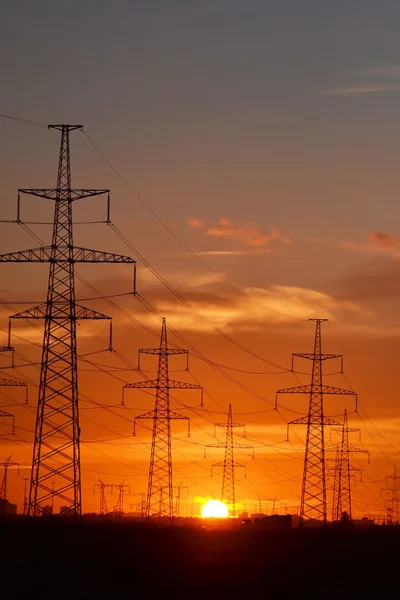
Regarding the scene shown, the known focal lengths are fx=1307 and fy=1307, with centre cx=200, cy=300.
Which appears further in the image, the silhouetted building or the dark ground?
the silhouetted building

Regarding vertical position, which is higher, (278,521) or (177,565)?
(278,521)

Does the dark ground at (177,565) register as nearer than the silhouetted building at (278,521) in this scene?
Yes

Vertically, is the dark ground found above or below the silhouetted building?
below

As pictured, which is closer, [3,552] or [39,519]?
[3,552]

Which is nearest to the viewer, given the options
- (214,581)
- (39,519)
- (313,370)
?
(214,581)

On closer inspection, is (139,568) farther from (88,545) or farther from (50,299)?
(50,299)

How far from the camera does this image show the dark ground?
59.0 m

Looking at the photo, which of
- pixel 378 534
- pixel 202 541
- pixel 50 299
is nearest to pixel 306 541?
pixel 202 541

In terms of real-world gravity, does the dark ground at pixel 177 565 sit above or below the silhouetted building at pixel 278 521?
below

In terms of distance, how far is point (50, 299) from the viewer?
79.2m

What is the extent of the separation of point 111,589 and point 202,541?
76.5 feet

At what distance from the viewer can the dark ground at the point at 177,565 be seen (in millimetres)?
59000

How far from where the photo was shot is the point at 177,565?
6694 centimetres

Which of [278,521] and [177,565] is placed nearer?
[177,565]
